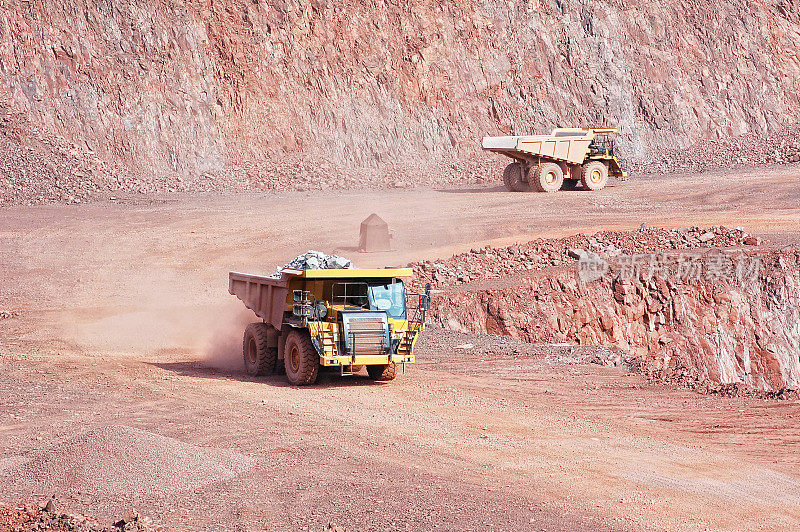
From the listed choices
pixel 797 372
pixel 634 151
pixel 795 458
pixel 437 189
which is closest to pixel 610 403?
pixel 795 458

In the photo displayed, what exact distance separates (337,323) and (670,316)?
10.9m

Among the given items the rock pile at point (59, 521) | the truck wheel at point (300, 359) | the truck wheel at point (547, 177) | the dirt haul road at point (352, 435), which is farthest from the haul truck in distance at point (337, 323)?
the truck wheel at point (547, 177)

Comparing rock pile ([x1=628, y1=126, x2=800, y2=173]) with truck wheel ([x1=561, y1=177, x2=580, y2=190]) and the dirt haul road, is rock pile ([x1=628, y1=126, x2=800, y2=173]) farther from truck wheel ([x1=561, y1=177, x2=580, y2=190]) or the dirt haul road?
the dirt haul road

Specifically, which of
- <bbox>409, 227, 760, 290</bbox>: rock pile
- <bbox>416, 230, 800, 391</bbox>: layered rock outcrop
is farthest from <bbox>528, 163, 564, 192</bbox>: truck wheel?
<bbox>416, 230, 800, 391</bbox>: layered rock outcrop

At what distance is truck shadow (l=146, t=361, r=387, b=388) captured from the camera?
14977 millimetres

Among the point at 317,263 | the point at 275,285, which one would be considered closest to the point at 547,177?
the point at 275,285

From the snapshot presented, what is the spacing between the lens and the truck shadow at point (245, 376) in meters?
15.0

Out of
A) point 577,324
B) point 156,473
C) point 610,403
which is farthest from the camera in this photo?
point 577,324

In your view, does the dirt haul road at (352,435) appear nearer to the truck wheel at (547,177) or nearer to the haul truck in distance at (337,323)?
Answer: the haul truck in distance at (337,323)

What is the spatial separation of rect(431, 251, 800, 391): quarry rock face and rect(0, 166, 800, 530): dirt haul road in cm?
200

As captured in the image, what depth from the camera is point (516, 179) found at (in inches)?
1460

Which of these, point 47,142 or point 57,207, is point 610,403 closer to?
point 57,207

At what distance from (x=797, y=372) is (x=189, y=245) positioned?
54.1 ft

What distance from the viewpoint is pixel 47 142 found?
1548 inches
